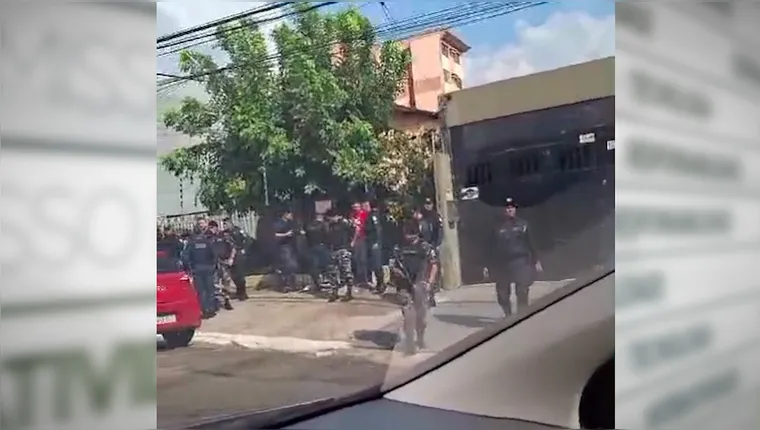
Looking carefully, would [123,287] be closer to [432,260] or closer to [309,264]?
[309,264]

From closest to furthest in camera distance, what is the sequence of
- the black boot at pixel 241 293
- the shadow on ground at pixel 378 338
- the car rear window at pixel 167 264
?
the car rear window at pixel 167 264
the black boot at pixel 241 293
the shadow on ground at pixel 378 338

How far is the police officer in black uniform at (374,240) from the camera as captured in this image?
9.22ft

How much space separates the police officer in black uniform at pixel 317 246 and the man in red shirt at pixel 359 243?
109mm

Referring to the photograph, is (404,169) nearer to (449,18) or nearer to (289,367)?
(449,18)

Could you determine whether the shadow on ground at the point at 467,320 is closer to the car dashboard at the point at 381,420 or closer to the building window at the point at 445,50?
the car dashboard at the point at 381,420

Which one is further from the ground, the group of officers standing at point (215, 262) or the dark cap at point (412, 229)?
the dark cap at point (412, 229)

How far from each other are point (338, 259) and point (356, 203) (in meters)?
0.22

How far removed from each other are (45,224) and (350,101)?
1.15 metres

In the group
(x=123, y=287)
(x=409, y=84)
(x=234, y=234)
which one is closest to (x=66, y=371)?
(x=123, y=287)

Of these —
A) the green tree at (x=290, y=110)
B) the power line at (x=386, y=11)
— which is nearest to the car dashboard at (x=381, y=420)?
the green tree at (x=290, y=110)

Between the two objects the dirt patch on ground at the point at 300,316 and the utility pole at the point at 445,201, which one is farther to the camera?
the utility pole at the point at 445,201

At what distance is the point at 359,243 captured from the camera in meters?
2.80

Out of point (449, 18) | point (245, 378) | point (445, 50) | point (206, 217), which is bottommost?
point (245, 378)

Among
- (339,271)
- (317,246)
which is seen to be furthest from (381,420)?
(317,246)
